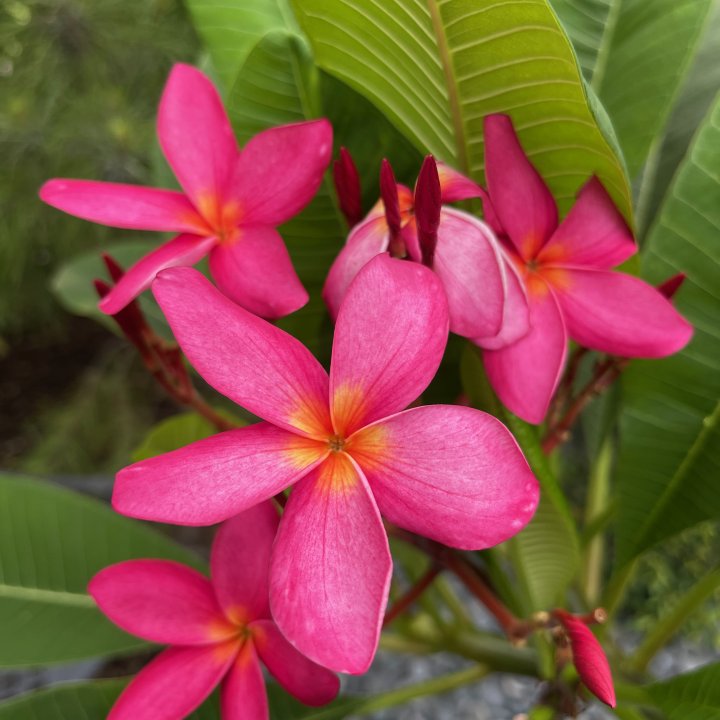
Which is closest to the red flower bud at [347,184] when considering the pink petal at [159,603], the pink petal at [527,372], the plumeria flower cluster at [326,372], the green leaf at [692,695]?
the plumeria flower cluster at [326,372]

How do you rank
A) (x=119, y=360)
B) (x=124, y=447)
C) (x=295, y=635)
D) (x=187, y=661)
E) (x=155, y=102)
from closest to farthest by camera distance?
(x=295, y=635) < (x=187, y=661) < (x=155, y=102) < (x=124, y=447) < (x=119, y=360)

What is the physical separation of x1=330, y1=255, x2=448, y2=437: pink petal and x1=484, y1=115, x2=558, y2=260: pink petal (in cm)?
8

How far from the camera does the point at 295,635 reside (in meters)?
0.28

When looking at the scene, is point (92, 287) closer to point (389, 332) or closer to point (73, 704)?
point (73, 704)

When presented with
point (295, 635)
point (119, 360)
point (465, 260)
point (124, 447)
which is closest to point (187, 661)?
point (295, 635)

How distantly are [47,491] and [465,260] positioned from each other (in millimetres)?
400

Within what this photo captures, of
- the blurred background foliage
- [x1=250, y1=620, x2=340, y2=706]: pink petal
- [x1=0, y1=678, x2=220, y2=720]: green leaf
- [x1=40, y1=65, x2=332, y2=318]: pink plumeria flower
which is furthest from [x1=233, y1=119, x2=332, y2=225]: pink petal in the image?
the blurred background foliage

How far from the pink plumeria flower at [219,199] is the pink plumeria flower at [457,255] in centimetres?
5

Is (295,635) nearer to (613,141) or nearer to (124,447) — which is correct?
(613,141)

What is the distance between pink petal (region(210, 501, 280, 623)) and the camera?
38 centimetres

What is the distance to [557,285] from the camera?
0.39 metres

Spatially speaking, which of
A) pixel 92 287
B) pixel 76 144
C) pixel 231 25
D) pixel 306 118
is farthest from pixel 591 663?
pixel 76 144

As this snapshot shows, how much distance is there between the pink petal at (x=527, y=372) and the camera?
358 mm

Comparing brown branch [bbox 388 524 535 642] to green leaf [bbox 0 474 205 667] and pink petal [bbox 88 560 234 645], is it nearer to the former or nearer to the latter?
pink petal [bbox 88 560 234 645]
